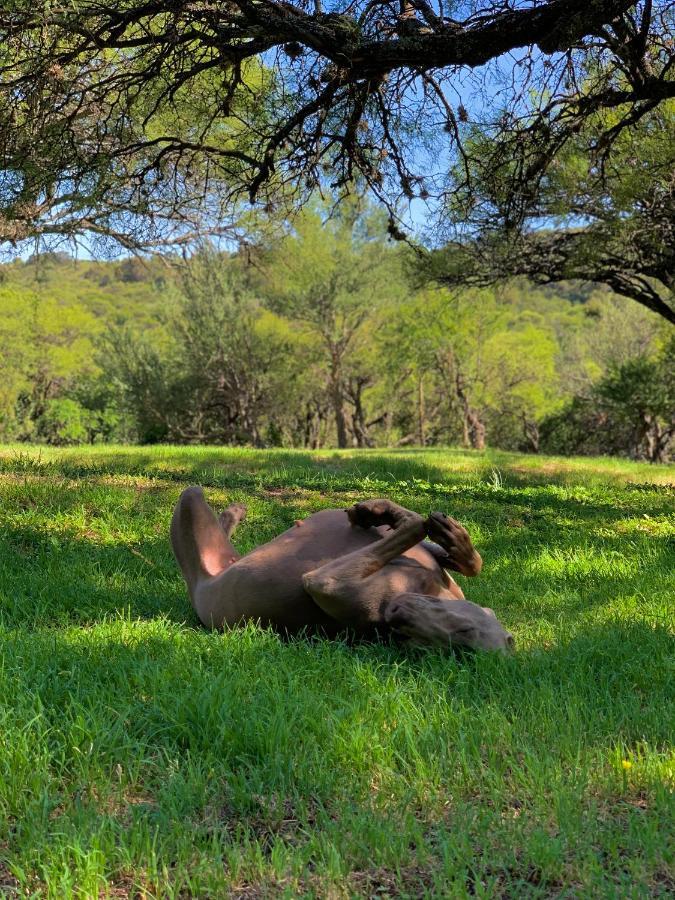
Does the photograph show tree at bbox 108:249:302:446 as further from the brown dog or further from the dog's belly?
the dog's belly

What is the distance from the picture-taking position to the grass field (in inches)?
75.9

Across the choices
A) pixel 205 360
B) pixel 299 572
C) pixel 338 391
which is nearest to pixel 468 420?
pixel 338 391


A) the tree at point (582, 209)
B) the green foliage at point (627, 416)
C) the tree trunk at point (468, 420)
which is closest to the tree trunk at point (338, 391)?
the tree trunk at point (468, 420)

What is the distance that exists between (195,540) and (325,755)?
6.45 ft

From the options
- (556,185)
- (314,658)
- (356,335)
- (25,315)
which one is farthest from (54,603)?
(25,315)

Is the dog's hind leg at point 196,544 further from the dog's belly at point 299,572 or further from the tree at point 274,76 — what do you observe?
the tree at point 274,76

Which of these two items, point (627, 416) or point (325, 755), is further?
point (627, 416)

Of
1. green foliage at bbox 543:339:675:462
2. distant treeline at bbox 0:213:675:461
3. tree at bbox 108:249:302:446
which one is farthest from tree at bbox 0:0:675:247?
tree at bbox 108:249:302:446

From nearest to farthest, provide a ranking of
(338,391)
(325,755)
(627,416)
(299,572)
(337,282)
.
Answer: (325,755), (299,572), (627,416), (337,282), (338,391)

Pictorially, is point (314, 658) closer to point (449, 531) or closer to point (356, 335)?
point (449, 531)

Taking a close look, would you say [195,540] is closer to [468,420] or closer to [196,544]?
[196,544]

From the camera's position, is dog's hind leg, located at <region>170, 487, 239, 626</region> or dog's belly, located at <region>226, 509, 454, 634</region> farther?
dog's hind leg, located at <region>170, 487, 239, 626</region>

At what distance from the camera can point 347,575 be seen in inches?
136

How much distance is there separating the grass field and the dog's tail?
333mm
